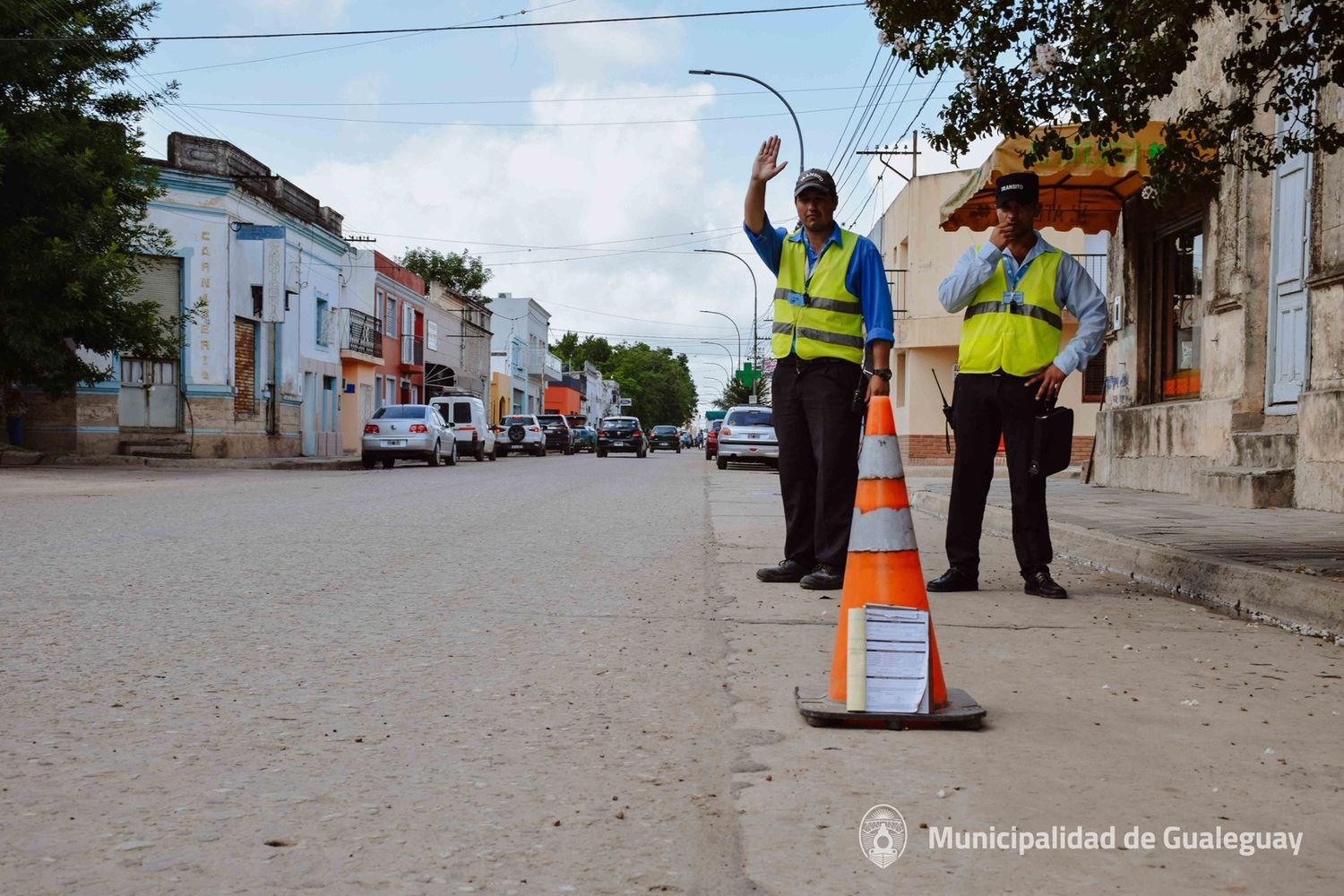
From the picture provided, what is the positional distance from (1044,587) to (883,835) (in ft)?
12.5

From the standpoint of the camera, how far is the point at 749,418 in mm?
27609

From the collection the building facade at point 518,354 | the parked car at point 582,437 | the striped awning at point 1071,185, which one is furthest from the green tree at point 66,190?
the building facade at point 518,354

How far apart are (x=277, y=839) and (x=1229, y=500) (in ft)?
33.9

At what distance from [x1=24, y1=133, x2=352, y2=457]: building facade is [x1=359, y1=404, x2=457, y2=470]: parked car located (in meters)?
4.43

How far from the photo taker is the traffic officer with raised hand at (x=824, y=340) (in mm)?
6164

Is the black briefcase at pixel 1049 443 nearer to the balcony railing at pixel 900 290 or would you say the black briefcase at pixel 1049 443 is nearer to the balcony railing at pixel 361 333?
the balcony railing at pixel 900 290

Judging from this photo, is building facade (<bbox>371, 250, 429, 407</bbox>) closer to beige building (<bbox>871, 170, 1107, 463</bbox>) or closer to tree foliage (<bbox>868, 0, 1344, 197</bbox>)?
beige building (<bbox>871, 170, 1107, 463</bbox>)

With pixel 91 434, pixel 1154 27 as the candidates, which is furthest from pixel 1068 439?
pixel 91 434

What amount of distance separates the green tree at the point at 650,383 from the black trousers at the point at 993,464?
446ft

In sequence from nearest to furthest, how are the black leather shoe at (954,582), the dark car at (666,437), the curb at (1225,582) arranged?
1. the curb at (1225,582)
2. the black leather shoe at (954,582)
3. the dark car at (666,437)

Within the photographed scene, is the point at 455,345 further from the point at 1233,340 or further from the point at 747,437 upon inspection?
the point at 1233,340

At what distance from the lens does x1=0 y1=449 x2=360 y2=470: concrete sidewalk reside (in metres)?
23.7

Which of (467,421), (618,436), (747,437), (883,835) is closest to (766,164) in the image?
(883,835)

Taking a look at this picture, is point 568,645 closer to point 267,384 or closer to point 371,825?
point 371,825
